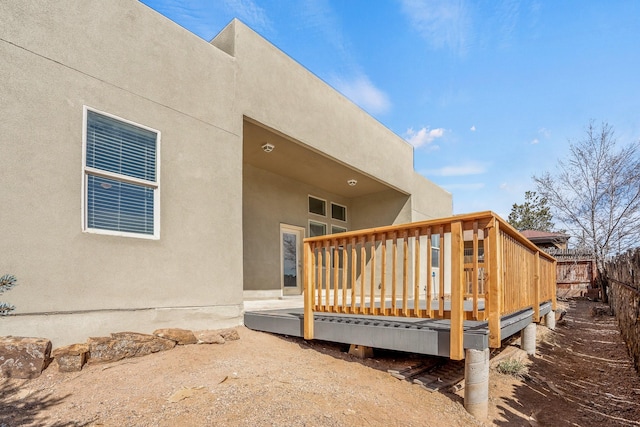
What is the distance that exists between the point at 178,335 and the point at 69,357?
1.12 m

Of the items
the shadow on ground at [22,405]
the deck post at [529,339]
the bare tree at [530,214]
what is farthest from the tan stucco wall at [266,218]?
the bare tree at [530,214]

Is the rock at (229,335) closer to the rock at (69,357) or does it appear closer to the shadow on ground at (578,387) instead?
the rock at (69,357)

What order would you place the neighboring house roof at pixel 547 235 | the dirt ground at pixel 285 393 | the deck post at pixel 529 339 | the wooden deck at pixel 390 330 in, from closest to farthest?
Result: the dirt ground at pixel 285 393 → the wooden deck at pixel 390 330 → the deck post at pixel 529 339 → the neighboring house roof at pixel 547 235

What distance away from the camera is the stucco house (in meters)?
3.31

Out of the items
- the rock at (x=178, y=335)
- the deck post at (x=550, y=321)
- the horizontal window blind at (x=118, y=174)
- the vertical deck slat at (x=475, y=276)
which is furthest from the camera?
the deck post at (x=550, y=321)

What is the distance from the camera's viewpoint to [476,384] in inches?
116

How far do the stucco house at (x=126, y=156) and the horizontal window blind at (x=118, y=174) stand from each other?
0.04ft

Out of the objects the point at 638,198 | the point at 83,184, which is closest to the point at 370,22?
the point at 83,184

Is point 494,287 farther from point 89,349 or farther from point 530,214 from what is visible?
point 530,214

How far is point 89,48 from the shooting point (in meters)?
3.84

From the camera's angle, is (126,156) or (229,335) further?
(229,335)

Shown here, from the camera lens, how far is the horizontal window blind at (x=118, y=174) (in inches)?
150

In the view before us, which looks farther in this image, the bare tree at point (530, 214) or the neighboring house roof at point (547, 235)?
the bare tree at point (530, 214)

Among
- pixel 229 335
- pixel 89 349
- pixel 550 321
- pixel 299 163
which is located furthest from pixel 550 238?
pixel 89 349
